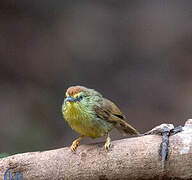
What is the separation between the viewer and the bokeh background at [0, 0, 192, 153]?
A: 793 cm

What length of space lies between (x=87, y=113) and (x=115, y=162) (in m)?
0.65

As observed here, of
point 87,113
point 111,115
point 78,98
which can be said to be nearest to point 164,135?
point 111,115

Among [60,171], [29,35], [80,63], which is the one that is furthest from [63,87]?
[60,171]

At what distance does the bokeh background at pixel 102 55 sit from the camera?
26.0ft

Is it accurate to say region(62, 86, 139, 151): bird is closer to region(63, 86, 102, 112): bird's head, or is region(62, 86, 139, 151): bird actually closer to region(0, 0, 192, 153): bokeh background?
region(63, 86, 102, 112): bird's head

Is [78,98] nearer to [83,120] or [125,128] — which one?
[83,120]

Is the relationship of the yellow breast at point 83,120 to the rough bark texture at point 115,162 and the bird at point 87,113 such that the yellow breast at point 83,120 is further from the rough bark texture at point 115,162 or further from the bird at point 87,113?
the rough bark texture at point 115,162

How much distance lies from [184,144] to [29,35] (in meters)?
5.30

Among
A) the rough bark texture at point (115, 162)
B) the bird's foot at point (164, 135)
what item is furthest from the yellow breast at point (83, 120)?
the bird's foot at point (164, 135)

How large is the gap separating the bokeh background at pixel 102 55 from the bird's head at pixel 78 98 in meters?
3.41

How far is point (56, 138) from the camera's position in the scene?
7590mm

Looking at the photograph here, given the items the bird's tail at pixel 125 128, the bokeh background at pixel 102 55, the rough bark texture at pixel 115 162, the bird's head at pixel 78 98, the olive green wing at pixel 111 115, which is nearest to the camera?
the rough bark texture at pixel 115 162

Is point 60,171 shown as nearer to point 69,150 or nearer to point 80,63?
point 69,150

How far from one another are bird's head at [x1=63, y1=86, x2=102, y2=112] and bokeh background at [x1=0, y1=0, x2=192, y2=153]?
3406 millimetres
